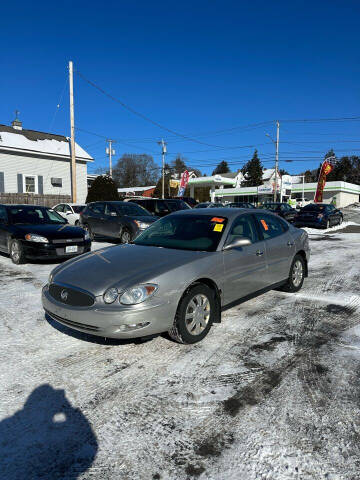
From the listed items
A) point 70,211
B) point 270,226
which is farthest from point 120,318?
point 70,211

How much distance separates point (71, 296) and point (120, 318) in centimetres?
66

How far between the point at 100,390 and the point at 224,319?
7.02 feet

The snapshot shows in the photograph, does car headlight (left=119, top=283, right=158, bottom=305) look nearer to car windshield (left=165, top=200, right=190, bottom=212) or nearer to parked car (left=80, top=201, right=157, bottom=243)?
parked car (left=80, top=201, right=157, bottom=243)

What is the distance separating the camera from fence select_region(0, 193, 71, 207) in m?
22.4

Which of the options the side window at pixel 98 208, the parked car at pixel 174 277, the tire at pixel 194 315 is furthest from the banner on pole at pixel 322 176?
the tire at pixel 194 315

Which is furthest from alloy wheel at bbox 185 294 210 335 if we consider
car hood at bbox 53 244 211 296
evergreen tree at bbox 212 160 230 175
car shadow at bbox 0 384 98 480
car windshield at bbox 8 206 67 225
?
evergreen tree at bbox 212 160 230 175

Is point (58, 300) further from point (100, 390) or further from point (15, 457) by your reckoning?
point (15, 457)

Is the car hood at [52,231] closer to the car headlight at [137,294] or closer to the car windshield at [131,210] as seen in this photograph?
the car windshield at [131,210]

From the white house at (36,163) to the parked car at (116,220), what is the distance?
12.8 meters

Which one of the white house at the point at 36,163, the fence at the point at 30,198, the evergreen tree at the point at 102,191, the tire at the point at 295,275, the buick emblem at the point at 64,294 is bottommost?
the tire at the point at 295,275

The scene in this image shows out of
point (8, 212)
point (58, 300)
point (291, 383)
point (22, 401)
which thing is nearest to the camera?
point (22, 401)

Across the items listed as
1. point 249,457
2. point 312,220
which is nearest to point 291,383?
point 249,457

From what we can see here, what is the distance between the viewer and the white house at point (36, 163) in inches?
933

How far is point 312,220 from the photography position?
64.3 feet
